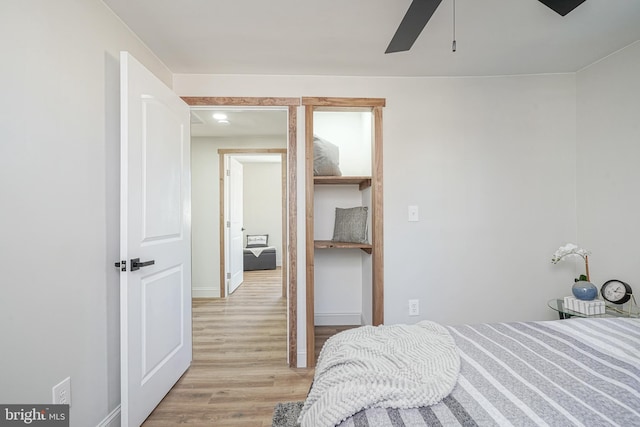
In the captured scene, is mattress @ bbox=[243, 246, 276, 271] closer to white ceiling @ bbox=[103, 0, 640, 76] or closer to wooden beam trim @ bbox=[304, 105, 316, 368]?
wooden beam trim @ bbox=[304, 105, 316, 368]

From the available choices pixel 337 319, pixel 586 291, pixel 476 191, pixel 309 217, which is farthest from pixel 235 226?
pixel 586 291

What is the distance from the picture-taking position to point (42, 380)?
4.08ft

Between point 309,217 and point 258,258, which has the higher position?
point 309,217

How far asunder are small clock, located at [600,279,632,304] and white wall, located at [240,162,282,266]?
604 centimetres

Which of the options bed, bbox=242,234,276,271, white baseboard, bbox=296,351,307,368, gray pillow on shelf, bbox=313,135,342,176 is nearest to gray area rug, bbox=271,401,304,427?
white baseboard, bbox=296,351,307,368

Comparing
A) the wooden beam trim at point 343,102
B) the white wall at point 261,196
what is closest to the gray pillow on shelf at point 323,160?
the wooden beam trim at point 343,102

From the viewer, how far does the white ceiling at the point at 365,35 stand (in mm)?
1679

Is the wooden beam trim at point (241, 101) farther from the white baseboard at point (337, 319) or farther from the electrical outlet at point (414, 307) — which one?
the white baseboard at point (337, 319)

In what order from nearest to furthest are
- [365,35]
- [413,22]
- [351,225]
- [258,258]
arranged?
[413,22] → [365,35] → [351,225] → [258,258]

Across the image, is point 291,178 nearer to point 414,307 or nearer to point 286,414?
point 414,307

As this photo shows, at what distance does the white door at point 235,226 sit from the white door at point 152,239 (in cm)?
232

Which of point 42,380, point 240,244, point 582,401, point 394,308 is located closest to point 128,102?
point 42,380

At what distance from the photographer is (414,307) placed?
2.53 metres

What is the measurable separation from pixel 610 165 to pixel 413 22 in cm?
205
